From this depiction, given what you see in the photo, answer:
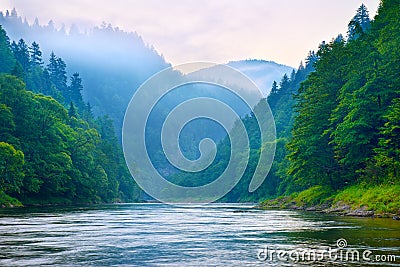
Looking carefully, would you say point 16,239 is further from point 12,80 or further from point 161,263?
point 12,80

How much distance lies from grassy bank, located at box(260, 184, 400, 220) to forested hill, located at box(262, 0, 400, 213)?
11cm

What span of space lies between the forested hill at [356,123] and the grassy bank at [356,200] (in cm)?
11

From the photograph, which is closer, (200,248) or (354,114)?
(200,248)

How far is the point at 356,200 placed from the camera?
48.0 meters

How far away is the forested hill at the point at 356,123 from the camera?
153 feet

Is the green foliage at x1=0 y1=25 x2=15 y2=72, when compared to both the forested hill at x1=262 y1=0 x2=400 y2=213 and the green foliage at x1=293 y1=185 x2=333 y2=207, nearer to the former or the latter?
the forested hill at x1=262 y1=0 x2=400 y2=213

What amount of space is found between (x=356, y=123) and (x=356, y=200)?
859 centimetres

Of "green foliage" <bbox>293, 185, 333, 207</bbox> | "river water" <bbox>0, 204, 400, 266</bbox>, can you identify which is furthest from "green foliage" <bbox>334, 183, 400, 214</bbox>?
"river water" <bbox>0, 204, 400, 266</bbox>

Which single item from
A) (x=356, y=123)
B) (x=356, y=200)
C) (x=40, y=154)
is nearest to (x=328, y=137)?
(x=356, y=123)

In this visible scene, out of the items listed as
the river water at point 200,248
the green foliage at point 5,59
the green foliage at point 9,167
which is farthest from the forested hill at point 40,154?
the river water at point 200,248

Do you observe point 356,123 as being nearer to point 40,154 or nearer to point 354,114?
point 354,114

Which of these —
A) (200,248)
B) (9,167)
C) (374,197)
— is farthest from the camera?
(9,167)

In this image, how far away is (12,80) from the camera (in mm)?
86500

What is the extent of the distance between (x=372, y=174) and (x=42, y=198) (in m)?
56.4
